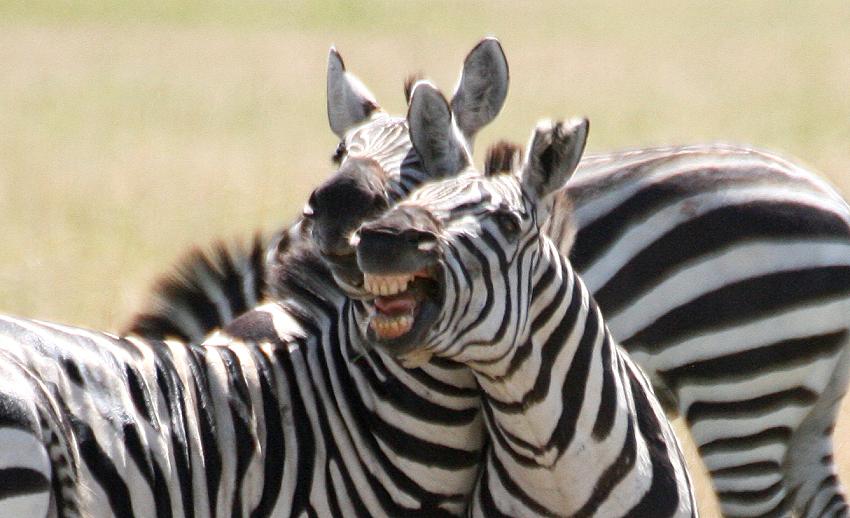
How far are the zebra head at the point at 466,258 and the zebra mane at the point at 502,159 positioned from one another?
95mm

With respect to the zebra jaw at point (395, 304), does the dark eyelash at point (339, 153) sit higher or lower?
higher

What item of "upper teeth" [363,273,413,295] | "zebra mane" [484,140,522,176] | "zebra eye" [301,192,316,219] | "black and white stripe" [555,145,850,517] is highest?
"zebra mane" [484,140,522,176]

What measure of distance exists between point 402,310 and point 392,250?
25 cm

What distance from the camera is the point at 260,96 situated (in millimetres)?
27500

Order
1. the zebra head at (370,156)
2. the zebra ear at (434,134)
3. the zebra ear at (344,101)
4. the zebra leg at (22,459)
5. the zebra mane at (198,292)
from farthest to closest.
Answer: the zebra ear at (344,101)
the zebra mane at (198,292)
the zebra ear at (434,134)
the zebra head at (370,156)
the zebra leg at (22,459)

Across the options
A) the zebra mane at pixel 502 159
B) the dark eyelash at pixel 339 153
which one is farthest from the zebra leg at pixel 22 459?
the dark eyelash at pixel 339 153

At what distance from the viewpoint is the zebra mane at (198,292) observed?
5.93 metres

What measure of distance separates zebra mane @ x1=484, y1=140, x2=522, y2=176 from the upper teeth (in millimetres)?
755

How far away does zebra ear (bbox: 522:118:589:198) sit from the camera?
4676 mm

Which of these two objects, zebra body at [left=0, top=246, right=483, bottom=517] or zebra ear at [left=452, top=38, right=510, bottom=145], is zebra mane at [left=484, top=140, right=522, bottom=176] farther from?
zebra ear at [left=452, top=38, right=510, bottom=145]

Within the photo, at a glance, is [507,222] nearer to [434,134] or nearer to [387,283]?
[387,283]

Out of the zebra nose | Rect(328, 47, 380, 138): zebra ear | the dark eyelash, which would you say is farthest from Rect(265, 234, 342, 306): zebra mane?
Rect(328, 47, 380, 138): zebra ear

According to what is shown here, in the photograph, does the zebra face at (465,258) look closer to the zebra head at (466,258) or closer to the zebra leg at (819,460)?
the zebra head at (466,258)

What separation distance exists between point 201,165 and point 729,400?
14.2m
